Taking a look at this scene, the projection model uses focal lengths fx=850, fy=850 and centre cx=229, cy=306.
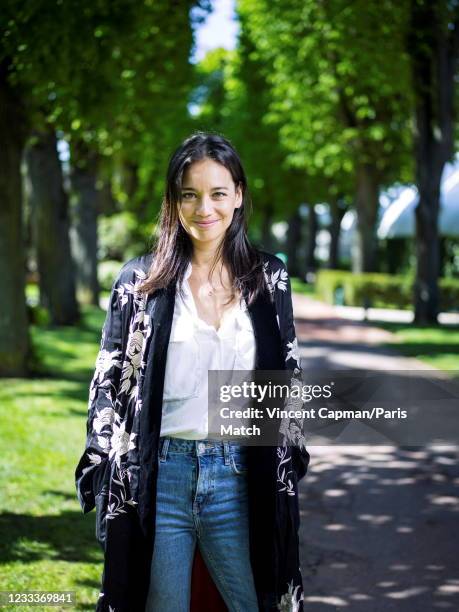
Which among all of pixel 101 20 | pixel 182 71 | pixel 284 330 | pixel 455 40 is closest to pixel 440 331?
pixel 455 40

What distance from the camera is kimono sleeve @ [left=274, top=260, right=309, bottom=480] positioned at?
9.75 feet

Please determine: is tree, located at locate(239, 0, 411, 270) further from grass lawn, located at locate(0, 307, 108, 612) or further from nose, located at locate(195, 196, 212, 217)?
nose, located at locate(195, 196, 212, 217)

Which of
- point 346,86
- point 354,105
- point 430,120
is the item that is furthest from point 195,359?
point 354,105

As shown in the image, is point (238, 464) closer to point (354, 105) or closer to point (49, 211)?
point (49, 211)

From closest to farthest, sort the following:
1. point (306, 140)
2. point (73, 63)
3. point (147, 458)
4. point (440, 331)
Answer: point (147, 458), point (73, 63), point (440, 331), point (306, 140)

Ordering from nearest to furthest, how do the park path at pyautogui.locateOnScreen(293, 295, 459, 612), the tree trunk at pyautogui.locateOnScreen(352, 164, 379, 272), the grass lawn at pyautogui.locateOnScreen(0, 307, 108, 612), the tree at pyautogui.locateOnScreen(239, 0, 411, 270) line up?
the park path at pyautogui.locateOnScreen(293, 295, 459, 612), the grass lawn at pyautogui.locateOnScreen(0, 307, 108, 612), the tree at pyautogui.locateOnScreen(239, 0, 411, 270), the tree trunk at pyautogui.locateOnScreen(352, 164, 379, 272)

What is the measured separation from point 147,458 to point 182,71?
17243mm

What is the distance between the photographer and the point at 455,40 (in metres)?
19.3

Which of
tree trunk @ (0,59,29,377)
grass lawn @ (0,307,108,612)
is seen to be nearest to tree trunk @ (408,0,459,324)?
grass lawn @ (0,307,108,612)

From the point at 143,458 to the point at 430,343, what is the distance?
14.2 m

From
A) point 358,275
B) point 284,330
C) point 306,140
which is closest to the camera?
point 284,330

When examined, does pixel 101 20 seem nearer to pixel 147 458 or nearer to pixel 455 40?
pixel 147 458

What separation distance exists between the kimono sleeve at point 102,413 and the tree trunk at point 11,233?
28.8 feet

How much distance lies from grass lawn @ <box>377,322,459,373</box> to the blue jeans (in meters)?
10.2
